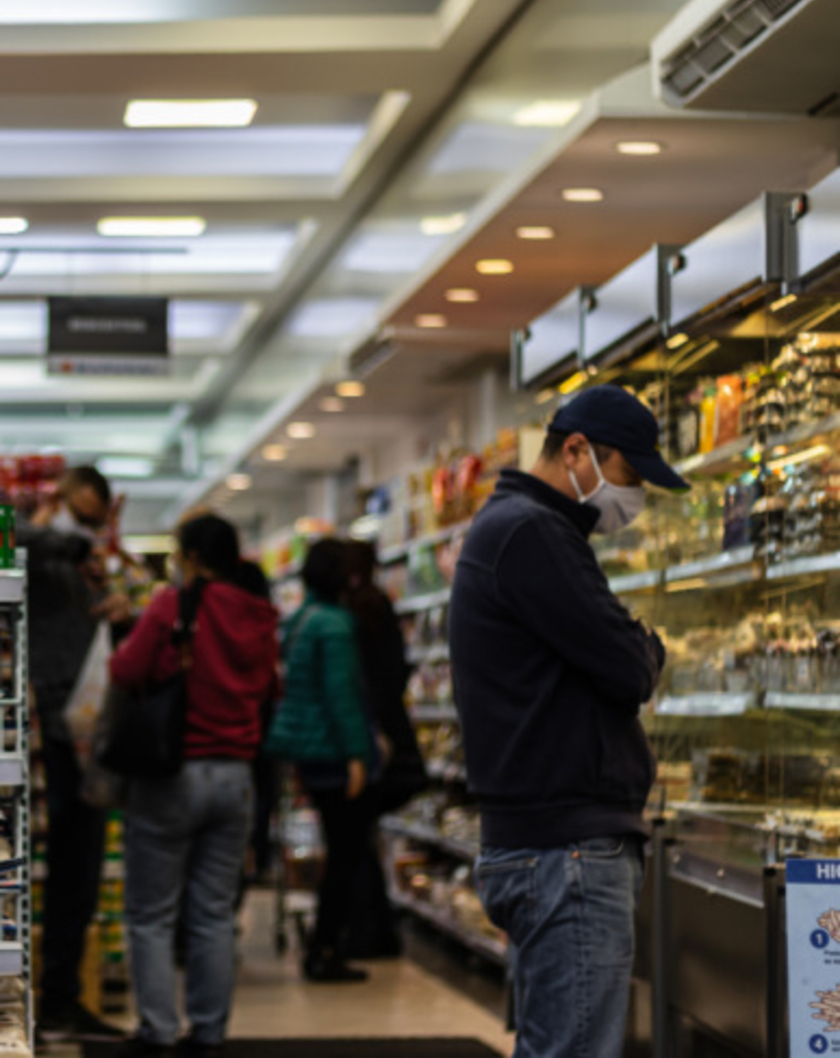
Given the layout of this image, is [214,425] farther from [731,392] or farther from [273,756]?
[731,392]

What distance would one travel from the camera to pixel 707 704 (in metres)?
4.90

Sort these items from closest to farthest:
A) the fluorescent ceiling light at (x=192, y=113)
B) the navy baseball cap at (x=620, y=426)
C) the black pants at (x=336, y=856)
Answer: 1. the navy baseball cap at (x=620, y=426)
2. the black pants at (x=336, y=856)
3. the fluorescent ceiling light at (x=192, y=113)

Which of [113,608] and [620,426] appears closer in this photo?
[620,426]

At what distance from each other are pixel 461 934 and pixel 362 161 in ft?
11.9

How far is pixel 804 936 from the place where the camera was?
3.50 metres

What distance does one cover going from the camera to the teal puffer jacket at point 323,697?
7.63 m

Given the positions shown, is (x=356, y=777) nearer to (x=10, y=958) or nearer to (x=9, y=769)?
(x=9, y=769)

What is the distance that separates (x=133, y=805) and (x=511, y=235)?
260 centimetres

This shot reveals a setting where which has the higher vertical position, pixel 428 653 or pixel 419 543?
pixel 419 543

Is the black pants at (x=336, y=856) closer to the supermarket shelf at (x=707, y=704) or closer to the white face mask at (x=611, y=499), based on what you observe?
the supermarket shelf at (x=707, y=704)

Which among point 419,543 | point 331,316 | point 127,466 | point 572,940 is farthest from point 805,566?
point 127,466

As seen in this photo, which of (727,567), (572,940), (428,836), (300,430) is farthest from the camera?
(300,430)

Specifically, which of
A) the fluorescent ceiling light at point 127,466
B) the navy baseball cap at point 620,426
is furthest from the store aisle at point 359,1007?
the fluorescent ceiling light at point 127,466

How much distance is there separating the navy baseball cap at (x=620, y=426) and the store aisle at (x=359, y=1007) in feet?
10.6
